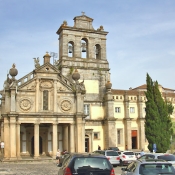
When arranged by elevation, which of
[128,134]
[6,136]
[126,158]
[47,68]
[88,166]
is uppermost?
[47,68]

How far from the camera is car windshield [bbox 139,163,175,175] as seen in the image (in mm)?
11109

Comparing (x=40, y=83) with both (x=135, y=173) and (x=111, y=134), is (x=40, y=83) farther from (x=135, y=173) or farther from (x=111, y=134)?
(x=135, y=173)

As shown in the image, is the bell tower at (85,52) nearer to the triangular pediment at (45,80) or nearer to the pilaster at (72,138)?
the triangular pediment at (45,80)

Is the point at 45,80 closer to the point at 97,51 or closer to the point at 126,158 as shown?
the point at 97,51

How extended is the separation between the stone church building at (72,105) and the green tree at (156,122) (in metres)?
8.02

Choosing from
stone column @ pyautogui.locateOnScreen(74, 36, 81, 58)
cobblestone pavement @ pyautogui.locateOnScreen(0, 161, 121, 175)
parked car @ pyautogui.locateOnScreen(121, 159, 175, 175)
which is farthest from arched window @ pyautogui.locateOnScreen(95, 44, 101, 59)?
parked car @ pyautogui.locateOnScreen(121, 159, 175, 175)

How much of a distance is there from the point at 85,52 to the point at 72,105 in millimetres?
10092

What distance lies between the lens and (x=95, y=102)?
45.8 m

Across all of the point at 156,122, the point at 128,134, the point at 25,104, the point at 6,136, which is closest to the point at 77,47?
the point at 25,104

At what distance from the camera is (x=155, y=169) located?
36.7 feet

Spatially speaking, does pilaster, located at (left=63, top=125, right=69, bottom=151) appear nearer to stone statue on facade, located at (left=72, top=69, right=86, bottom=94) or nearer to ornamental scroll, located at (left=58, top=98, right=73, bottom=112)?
ornamental scroll, located at (left=58, top=98, right=73, bottom=112)

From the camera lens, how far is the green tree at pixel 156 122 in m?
37.0

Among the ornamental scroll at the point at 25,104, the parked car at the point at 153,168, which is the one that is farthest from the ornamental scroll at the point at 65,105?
the parked car at the point at 153,168

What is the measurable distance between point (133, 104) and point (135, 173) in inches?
1468
